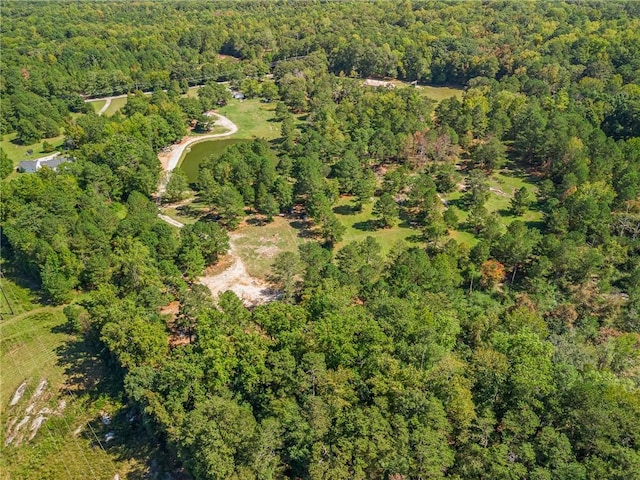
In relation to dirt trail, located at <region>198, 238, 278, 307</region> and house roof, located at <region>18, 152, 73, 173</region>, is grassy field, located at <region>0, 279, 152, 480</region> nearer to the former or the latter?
dirt trail, located at <region>198, 238, 278, 307</region>

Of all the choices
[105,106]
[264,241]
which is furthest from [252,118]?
[264,241]

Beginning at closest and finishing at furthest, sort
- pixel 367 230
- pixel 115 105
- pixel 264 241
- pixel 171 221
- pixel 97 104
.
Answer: pixel 264 241 → pixel 367 230 → pixel 171 221 → pixel 115 105 → pixel 97 104

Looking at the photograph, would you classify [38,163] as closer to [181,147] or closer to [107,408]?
[181,147]

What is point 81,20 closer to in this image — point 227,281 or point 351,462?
point 227,281

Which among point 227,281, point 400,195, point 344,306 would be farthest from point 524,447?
point 400,195

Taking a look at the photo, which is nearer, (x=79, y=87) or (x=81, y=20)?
(x=79, y=87)

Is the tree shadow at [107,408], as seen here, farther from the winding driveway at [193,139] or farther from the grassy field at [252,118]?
the grassy field at [252,118]
